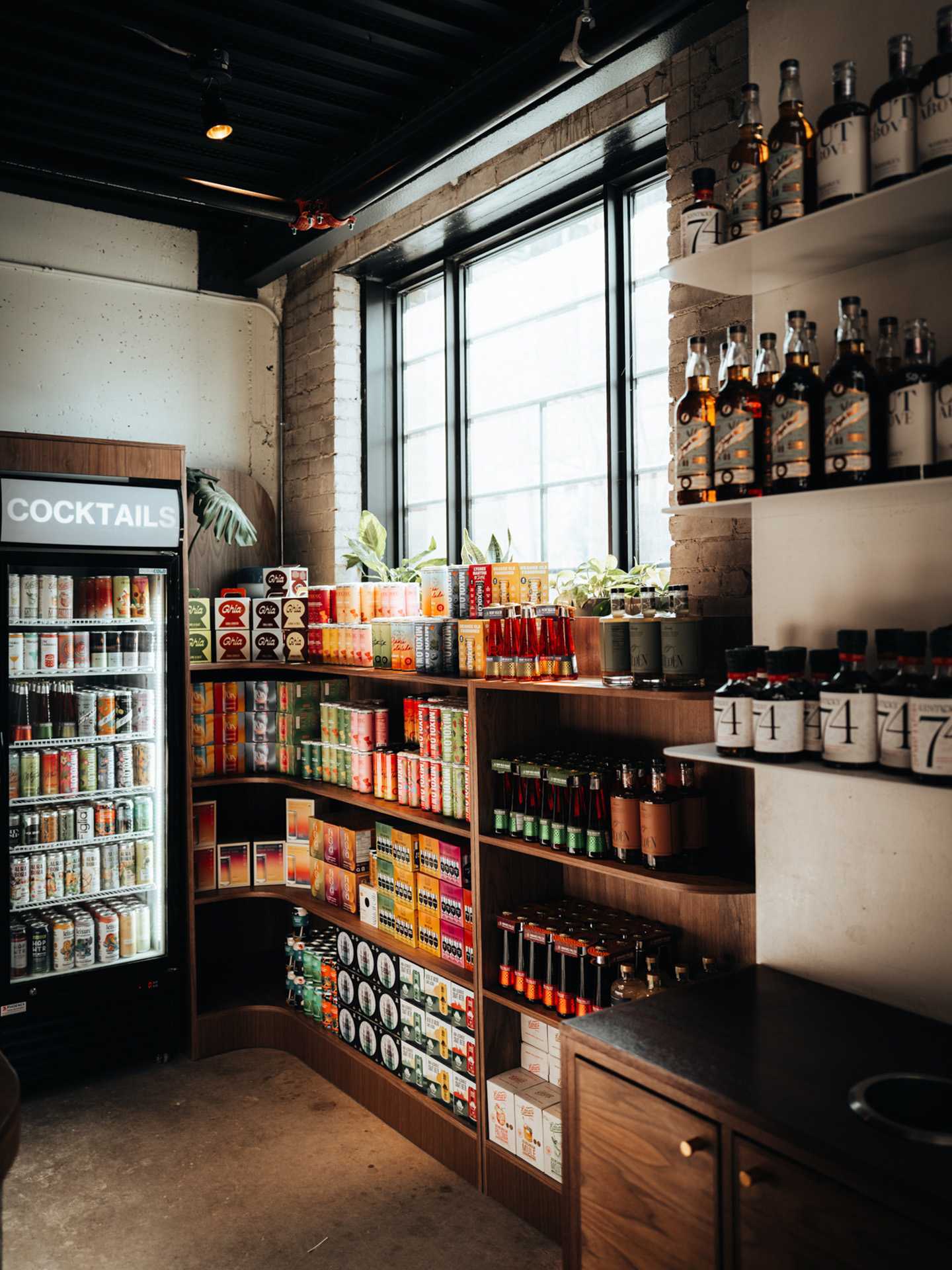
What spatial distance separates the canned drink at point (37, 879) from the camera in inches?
150

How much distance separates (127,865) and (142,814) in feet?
0.69

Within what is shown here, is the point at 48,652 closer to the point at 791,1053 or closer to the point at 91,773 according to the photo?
the point at 91,773

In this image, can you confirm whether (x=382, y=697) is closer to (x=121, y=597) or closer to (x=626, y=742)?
(x=121, y=597)

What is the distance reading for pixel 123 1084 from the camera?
3883mm

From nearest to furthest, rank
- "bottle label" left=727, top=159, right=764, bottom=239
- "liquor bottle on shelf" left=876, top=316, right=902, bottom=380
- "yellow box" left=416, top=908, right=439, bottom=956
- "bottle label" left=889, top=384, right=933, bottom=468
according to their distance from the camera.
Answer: "bottle label" left=889, top=384, right=933, bottom=468 → "liquor bottle on shelf" left=876, top=316, right=902, bottom=380 → "bottle label" left=727, top=159, right=764, bottom=239 → "yellow box" left=416, top=908, right=439, bottom=956

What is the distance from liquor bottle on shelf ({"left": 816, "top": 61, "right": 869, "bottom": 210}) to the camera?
184 centimetres

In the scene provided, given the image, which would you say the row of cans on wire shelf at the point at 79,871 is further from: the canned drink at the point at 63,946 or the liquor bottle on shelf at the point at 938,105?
the liquor bottle on shelf at the point at 938,105

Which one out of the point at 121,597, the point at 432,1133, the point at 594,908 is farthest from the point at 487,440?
the point at 432,1133

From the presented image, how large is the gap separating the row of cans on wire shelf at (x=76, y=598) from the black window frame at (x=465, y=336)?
136cm

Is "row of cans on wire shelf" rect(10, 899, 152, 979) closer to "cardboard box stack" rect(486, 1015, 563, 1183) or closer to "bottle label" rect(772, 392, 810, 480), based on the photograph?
"cardboard box stack" rect(486, 1015, 563, 1183)

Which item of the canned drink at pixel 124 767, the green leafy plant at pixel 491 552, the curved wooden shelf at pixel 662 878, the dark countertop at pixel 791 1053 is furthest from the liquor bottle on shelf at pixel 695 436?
the canned drink at pixel 124 767

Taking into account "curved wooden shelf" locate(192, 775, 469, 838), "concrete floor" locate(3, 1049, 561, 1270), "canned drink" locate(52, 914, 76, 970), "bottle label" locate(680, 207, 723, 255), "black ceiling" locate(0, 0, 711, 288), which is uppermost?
"black ceiling" locate(0, 0, 711, 288)

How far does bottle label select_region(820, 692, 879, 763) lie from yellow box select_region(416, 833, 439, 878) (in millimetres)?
1845

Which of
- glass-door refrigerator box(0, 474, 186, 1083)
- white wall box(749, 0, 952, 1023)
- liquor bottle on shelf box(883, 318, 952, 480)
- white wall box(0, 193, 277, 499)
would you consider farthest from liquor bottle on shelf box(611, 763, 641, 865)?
white wall box(0, 193, 277, 499)
